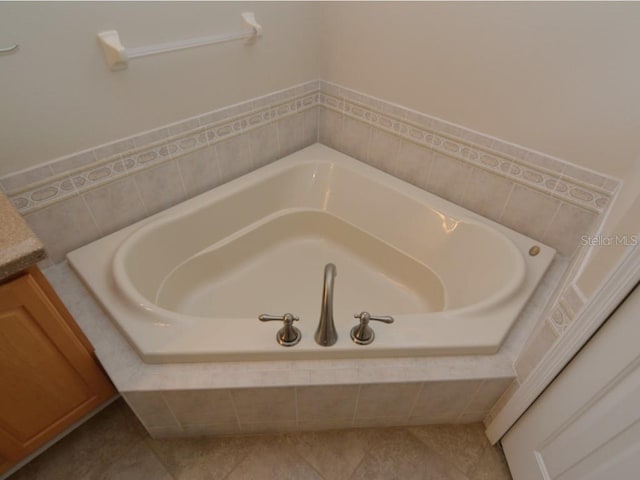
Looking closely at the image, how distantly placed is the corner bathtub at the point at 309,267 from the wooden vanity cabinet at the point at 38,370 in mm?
164

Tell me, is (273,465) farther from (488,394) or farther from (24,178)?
(24,178)

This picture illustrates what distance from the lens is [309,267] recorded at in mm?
1804

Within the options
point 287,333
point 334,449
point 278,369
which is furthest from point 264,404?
point 334,449

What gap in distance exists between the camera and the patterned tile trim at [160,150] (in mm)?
1190

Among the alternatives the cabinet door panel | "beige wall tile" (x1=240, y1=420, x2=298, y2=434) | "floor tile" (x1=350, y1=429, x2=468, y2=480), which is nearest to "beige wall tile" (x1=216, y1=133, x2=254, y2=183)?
the cabinet door panel

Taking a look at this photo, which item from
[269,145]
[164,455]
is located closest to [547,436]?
[164,455]

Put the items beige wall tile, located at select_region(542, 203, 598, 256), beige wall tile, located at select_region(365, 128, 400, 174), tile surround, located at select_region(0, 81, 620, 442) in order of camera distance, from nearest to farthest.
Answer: tile surround, located at select_region(0, 81, 620, 442) < beige wall tile, located at select_region(542, 203, 598, 256) < beige wall tile, located at select_region(365, 128, 400, 174)

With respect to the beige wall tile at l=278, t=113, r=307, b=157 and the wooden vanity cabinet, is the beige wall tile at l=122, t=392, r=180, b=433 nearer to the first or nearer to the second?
the wooden vanity cabinet

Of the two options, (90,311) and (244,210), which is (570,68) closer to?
(244,210)

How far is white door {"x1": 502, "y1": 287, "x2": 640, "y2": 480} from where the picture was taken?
74 cm

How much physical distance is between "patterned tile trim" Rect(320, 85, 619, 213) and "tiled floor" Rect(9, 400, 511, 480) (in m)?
0.92

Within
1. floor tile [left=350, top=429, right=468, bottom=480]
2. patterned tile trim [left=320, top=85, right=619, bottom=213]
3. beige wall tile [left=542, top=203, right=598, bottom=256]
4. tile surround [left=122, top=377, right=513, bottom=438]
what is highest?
patterned tile trim [left=320, top=85, right=619, bottom=213]

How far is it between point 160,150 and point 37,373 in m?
0.85

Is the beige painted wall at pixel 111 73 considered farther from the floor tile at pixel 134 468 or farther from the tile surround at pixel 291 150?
the floor tile at pixel 134 468
